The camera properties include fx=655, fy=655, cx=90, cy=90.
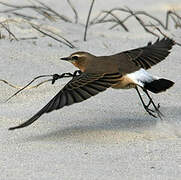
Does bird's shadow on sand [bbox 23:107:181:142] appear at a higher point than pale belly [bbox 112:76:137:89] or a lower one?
lower

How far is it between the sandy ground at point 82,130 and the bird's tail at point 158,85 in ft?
0.81

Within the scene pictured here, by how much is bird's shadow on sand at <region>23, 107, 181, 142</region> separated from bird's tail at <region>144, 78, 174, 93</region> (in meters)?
0.25

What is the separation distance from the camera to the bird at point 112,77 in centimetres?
357

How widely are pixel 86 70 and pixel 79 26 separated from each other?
9.43 ft

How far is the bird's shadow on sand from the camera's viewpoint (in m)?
3.79

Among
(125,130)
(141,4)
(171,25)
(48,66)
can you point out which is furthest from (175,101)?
(141,4)

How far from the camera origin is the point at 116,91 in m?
4.79

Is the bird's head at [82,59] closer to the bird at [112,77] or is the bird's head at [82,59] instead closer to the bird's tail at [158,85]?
the bird at [112,77]

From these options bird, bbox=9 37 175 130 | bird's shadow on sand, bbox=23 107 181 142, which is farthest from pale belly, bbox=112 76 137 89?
bird's shadow on sand, bbox=23 107 181 142

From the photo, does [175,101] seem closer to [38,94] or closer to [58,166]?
[38,94]

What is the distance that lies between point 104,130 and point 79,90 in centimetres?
39

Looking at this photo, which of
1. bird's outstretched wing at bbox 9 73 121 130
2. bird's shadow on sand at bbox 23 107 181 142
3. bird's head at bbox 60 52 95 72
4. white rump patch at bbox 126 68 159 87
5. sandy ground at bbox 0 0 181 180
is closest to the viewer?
sandy ground at bbox 0 0 181 180

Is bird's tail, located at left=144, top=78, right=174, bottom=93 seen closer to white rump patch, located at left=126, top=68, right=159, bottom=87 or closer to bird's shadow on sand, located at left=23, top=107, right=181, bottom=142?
white rump patch, located at left=126, top=68, right=159, bottom=87

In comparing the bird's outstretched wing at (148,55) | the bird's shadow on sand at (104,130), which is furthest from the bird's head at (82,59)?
the bird's shadow on sand at (104,130)
